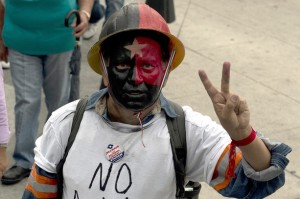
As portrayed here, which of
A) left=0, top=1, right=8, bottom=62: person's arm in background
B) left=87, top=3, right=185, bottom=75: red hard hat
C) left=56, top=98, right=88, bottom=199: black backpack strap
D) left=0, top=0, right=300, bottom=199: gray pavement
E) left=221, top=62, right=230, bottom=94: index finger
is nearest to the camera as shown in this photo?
left=221, top=62, right=230, bottom=94: index finger

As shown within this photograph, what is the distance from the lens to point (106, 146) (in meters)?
2.83

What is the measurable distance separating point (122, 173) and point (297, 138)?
387 centimetres

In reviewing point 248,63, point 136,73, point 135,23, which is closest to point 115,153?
point 136,73

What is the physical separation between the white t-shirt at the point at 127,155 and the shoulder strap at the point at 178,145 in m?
0.02

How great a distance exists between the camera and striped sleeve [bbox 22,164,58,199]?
2965mm

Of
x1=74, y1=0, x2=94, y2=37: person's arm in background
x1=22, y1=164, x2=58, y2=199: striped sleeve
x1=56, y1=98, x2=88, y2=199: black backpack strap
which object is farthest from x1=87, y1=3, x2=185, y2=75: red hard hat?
x1=74, y1=0, x2=94, y2=37: person's arm in background

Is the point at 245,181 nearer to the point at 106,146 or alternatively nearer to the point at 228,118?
the point at 228,118

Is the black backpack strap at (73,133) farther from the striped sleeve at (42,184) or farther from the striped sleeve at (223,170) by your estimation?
the striped sleeve at (223,170)

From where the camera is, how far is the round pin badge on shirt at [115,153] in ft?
9.20

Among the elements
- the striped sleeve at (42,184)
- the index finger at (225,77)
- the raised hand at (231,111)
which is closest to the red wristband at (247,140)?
the raised hand at (231,111)

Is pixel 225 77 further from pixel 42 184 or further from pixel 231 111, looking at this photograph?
pixel 42 184

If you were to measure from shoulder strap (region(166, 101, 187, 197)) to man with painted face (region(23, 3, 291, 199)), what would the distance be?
2cm

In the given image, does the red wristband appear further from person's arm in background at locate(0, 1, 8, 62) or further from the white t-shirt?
person's arm in background at locate(0, 1, 8, 62)

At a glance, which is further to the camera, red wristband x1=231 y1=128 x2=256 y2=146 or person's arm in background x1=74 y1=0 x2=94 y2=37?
person's arm in background x1=74 y1=0 x2=94 y2=37
